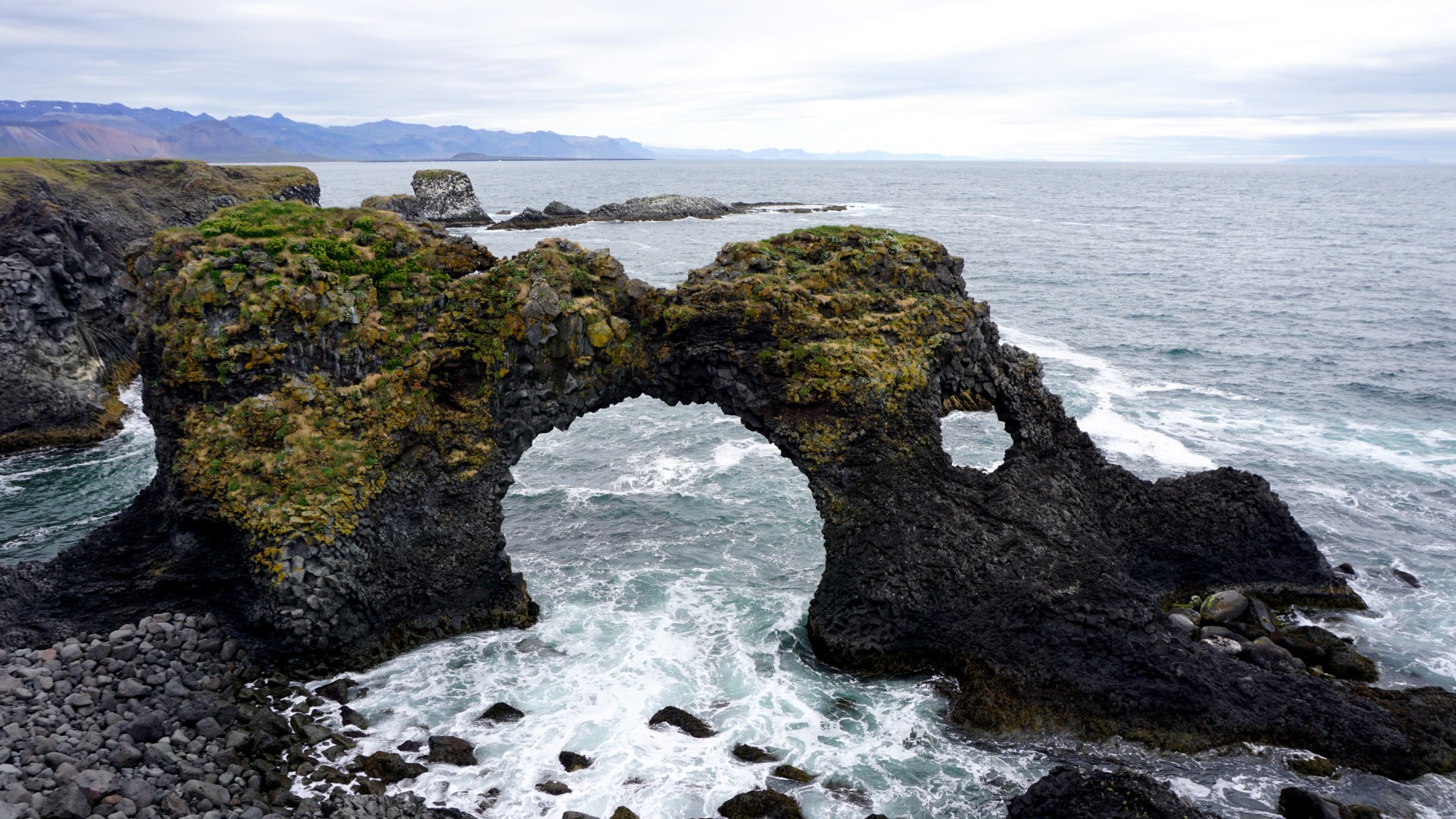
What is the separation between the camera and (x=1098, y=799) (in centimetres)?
1825

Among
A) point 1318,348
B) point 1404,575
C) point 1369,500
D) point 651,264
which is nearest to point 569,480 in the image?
point 1404,575

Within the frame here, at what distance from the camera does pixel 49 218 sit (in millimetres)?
48125

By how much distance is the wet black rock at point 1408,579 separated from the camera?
1216 inches

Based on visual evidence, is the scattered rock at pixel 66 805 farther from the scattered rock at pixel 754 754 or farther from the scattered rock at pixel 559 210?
the scattered rock at pixel 559 210

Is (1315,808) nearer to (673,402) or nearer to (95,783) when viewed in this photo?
(673,402)

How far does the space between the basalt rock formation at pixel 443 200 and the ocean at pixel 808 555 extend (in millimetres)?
61625

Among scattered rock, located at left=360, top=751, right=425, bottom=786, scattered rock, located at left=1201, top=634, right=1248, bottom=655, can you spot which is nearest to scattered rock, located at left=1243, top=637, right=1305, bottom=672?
scattered rock, located at left=1201, top=634, right=1248, bottom=655

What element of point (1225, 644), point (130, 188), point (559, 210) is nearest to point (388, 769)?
point (1225, 644)

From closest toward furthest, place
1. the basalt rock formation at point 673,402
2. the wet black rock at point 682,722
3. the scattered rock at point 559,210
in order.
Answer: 1. the wet black rock at point 682,722
2. the basalt rock formation at point 673,402
3. the scattered rock at point 559,210

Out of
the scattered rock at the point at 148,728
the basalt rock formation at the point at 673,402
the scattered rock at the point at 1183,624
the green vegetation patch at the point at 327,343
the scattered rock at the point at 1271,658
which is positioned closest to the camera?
the scattered rock at the point at 148,728

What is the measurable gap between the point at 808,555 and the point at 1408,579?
72.5 ft

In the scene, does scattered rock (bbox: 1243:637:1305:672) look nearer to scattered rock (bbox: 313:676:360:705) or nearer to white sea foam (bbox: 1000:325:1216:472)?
Answer: white sea foam (bbox: 1000:325:1216:472)

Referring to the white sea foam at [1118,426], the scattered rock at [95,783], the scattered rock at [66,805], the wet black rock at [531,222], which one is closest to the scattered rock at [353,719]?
the scattered rock at [95,783]

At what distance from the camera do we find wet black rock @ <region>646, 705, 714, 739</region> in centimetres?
2256
